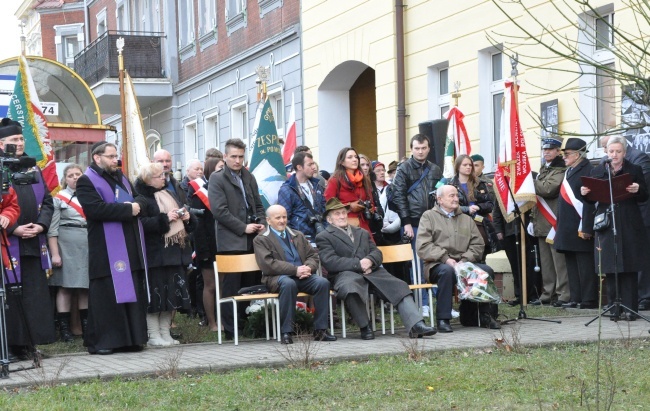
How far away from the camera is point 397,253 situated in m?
12.4

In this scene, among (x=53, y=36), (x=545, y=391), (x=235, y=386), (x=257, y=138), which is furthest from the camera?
(x=53, y=36)

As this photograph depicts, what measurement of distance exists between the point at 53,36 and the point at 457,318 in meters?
52.5

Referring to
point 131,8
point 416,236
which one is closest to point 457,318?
point 416,236

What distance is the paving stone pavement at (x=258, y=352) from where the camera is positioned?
366 inches

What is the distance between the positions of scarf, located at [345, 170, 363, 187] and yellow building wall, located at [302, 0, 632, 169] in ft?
9.26

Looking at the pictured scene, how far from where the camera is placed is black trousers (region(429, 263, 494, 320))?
11883 mm

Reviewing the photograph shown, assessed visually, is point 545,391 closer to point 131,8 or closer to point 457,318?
point 457,318

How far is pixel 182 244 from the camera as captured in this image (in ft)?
38.4

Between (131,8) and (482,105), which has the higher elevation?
(131,8)

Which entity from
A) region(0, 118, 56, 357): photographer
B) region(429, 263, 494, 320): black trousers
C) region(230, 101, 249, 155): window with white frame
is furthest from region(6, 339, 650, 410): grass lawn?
region(230, 101, 249, 155): window with white frame

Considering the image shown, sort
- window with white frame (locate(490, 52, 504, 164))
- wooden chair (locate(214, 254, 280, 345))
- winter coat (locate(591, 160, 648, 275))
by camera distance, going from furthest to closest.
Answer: window with white frame (locate(490, 52, 504, 164)) → winter coat (locate(591, 160, 648, 275)) → wooden chair (locate(214, 254, 280, 345))

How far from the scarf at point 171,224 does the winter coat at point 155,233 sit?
0.12 feet

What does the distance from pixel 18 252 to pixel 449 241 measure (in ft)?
14.5

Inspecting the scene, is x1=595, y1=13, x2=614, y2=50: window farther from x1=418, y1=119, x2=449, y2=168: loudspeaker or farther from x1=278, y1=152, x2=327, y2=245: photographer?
x1=278, y1=152, x2=327, y2=245: photographer
